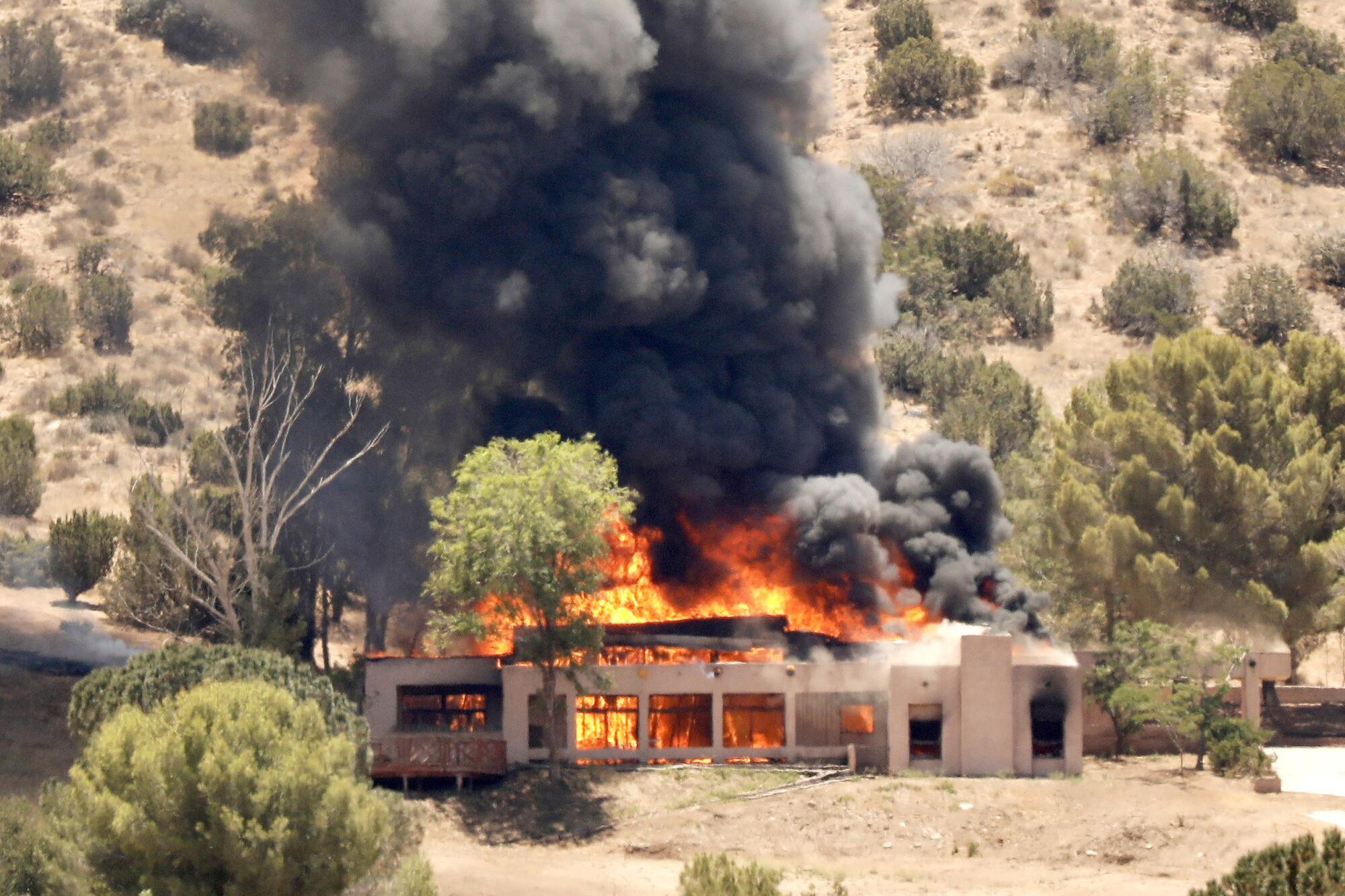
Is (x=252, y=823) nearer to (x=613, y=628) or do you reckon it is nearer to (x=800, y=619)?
(x=613, y=628)

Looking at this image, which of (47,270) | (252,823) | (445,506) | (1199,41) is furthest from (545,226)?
(1199,41)

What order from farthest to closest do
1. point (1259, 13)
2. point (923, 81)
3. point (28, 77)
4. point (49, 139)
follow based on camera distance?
point (1259, 13)
point (923, 81)
point (28, 77)
point (49, 139)

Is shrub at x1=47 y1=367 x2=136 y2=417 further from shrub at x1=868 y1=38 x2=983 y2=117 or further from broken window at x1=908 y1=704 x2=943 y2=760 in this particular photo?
shrub at x1=868 y1=38 x2=983 y2=117

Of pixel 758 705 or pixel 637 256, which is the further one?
pixel 637 256

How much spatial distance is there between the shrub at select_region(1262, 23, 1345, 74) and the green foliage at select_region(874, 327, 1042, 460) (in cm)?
3113

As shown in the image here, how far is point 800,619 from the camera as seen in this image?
59125mm

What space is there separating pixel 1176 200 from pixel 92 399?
50.4 metres

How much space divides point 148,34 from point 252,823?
265 feet

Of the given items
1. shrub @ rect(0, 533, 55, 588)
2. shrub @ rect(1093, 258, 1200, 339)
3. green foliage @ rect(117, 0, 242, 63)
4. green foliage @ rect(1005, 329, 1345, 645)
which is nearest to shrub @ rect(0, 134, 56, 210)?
green foliage @ rect(117, 0, 242, 63)

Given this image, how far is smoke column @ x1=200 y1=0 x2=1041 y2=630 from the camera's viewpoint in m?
58.7

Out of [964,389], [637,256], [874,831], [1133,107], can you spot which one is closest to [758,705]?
[874,831]

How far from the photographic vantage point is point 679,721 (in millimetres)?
54125

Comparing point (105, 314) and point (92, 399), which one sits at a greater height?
point (105, 314)

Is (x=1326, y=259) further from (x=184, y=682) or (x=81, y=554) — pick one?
(x=184, y=682)
